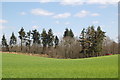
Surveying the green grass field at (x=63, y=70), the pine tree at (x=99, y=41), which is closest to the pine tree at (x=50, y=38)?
the pine tree at (x=99, y=41)

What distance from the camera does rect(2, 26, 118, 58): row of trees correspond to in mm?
56844

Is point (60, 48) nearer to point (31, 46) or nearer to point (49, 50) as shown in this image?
point (49, 50)

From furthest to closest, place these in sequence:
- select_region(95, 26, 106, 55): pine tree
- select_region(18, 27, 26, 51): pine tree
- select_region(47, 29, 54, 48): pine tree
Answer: select_region(47, 29, 54, 48): pine tree
select_region(18, 27, 26, 51): pine tree
select_region(95, 26, 106, 55): pine tree

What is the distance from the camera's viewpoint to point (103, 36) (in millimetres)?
59969

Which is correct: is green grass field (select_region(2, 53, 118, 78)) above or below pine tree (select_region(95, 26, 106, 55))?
below

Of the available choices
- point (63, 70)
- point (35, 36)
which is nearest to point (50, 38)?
point (35, 36)

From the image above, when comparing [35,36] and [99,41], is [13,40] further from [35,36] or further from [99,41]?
[99,41]

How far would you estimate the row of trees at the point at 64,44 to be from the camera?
5684 cm

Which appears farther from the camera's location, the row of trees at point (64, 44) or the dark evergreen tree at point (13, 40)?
the dark evergreen tree at point (13, 40)

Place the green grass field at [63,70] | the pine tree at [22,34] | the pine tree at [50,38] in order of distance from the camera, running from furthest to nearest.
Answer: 1. the pine tree at [50,38]
2. the pine tree at [22,34]
3. the green grass field at [63,70]

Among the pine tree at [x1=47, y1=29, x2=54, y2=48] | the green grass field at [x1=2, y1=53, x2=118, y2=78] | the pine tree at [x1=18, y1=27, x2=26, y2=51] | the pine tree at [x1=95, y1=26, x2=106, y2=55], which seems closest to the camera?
the green grass field at [x1=2, y1=53, x2=118, y2=78]

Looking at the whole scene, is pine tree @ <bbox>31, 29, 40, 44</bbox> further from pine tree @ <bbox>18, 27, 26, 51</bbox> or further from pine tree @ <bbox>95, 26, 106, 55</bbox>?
pine tree @ <bbox>95, 26, 106, 55</bbox>

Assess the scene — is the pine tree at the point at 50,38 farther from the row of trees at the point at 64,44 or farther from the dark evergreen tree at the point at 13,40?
the dark evergreen tree at the point at 13,40

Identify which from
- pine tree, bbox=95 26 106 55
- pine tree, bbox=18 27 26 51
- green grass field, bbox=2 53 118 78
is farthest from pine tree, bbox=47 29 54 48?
green grass field, bbox=2 53 118 78
